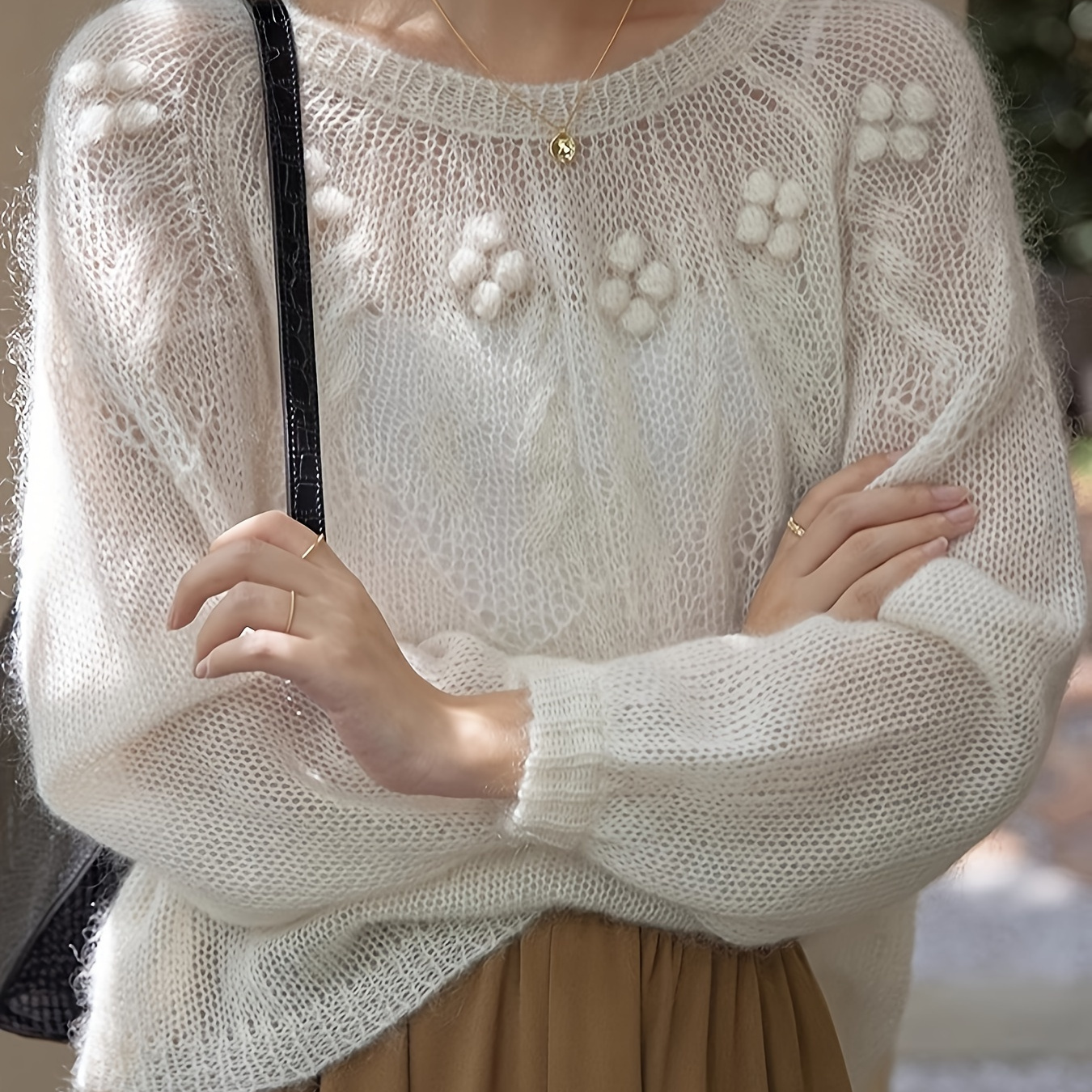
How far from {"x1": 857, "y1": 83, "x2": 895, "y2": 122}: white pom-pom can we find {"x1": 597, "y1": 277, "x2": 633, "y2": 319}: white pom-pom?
23 centimetres

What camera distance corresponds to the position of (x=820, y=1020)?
1.22 m

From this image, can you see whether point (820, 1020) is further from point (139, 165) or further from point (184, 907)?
point (139, 165)

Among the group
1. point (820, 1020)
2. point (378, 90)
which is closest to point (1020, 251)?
point (378, 90)

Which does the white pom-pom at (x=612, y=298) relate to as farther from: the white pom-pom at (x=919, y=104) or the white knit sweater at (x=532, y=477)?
the white pom-pom at (x=919, y=104)

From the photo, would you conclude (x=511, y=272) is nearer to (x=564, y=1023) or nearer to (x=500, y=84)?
(x=500, y=84)

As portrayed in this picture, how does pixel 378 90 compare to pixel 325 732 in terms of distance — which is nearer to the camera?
pixel 325 732

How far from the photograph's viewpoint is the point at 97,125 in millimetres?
1073

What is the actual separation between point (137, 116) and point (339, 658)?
412 mm

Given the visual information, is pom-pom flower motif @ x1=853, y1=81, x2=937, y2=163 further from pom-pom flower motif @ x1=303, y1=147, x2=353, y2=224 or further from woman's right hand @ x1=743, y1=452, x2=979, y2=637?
pom-pom flower motif @ x1=303, y1=147, x2=353, y2=224

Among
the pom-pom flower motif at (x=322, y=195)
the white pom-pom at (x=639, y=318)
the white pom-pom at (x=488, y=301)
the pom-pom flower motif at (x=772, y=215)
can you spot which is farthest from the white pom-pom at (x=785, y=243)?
the pom-pom flower motif at (x=322, y=195)

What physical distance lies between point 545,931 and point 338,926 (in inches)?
5.7

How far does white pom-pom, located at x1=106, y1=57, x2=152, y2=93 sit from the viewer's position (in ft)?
3.54

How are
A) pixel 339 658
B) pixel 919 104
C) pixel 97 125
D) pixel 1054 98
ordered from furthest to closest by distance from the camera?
pixel 1054 98, pixel 919 104, pixel 97 125, pixel 339 658

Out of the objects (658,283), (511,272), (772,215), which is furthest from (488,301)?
(772,215)
